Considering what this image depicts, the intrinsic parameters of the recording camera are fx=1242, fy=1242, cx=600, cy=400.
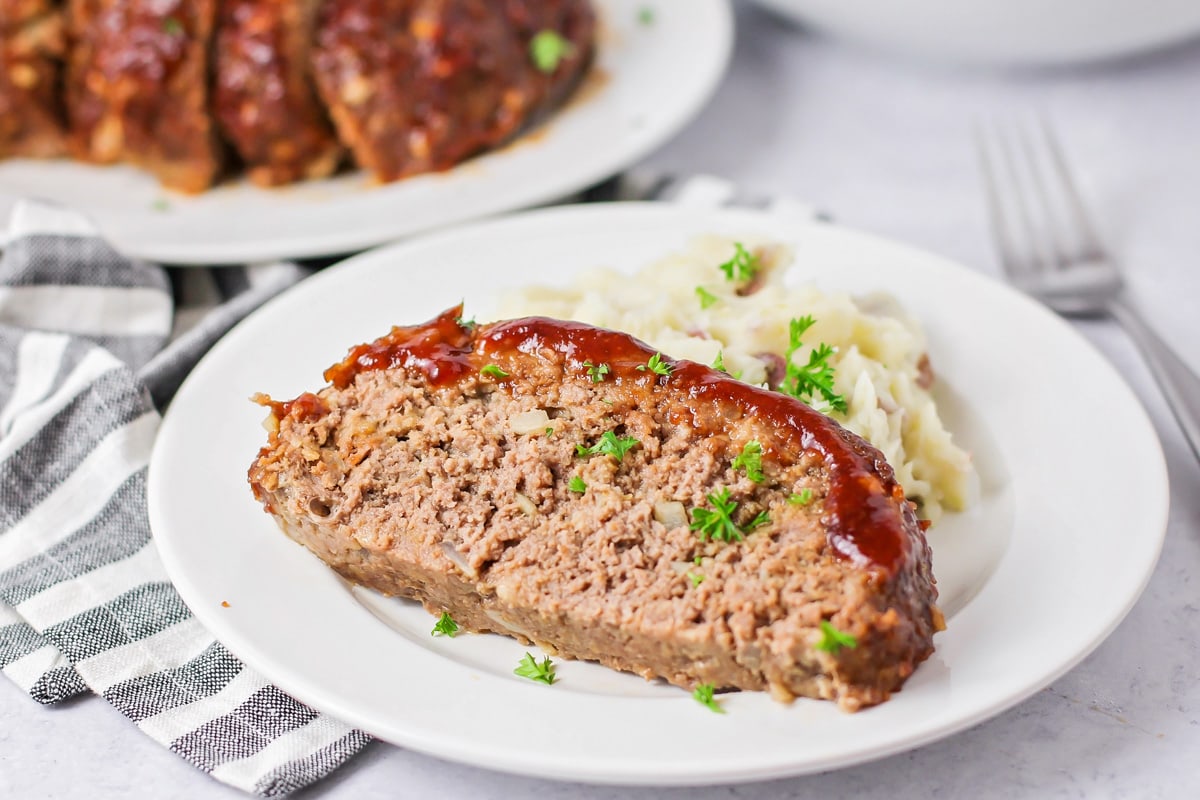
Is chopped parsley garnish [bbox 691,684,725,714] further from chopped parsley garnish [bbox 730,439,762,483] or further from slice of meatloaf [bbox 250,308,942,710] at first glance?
chopped parsley garnish [bbox 730,439,762,483]

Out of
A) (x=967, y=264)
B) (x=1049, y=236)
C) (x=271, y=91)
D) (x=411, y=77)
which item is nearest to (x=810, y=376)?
(x=1049, y=236)

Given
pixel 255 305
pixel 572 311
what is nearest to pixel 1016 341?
pixel 572 311

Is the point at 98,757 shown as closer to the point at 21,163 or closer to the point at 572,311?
the point at 572,311

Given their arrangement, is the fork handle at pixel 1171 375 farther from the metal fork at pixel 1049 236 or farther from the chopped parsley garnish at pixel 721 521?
the chopped parsley garnish at pixel 721 521

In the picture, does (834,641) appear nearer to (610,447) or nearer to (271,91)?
(610,447)

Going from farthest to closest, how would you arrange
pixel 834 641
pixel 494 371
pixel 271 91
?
pixel 271 91, pixel 494 371, pixel 834 641

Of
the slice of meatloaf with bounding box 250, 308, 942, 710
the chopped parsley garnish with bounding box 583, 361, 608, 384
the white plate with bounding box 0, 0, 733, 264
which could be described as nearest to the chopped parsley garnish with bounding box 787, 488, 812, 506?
the slice of meatloaf with bounding box 250, 308, 942, 710
